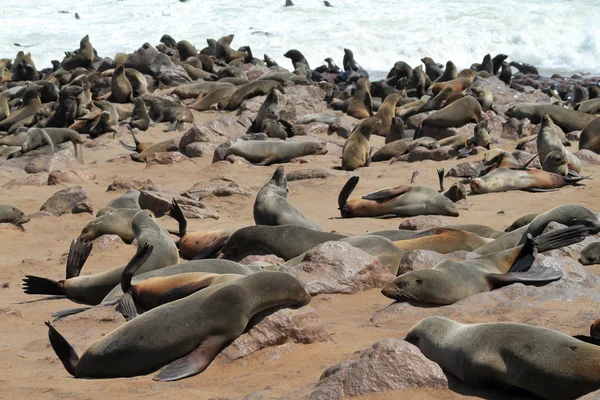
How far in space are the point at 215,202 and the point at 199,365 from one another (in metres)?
5.45

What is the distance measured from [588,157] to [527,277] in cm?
640

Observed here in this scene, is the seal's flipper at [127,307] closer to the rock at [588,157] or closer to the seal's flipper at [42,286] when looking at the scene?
the seal's flipper at [42,286]

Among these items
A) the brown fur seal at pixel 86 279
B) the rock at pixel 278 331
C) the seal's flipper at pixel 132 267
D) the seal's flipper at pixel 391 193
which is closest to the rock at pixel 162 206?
the seal's flipper at pixel 391 193

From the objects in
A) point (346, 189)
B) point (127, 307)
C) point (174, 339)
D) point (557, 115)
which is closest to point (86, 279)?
point (127, 307)

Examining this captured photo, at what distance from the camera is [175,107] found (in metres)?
15.0

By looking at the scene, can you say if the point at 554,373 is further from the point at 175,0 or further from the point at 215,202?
the point at 175,0

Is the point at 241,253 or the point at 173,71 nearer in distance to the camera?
the point at 241,253

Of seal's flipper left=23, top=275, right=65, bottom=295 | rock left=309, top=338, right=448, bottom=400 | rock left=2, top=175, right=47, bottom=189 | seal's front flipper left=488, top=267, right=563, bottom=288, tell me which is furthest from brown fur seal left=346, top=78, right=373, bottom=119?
rock left=309, top=338, right=448, bottom=400

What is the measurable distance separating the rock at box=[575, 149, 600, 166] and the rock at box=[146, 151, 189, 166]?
5198mm

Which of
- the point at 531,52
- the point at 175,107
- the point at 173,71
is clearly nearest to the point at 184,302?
the point at 175,107

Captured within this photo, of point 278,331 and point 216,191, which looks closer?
point 278,331

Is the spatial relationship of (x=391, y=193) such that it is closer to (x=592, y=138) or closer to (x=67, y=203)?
(x=67, y=203)

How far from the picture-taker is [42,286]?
224 inches

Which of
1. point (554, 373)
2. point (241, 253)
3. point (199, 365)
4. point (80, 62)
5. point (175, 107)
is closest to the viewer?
point (554, 373)
